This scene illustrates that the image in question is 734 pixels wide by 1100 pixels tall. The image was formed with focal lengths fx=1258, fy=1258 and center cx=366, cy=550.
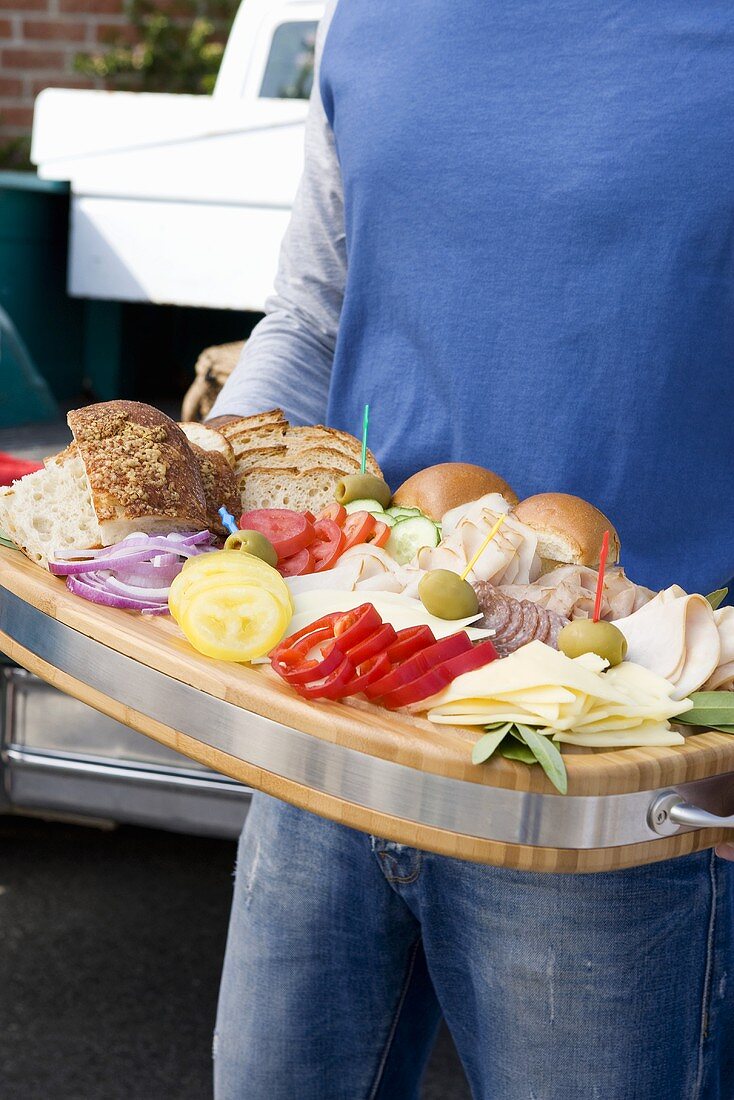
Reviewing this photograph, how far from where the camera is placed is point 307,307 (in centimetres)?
175

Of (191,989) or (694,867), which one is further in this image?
(191,989)

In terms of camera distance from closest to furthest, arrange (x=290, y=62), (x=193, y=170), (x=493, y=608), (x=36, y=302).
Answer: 1. (x=493, y=608)
2. (x=193, y=170)
3. (x=290, y=62)
4. (x=36, y=302)

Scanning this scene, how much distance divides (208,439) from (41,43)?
425 centimetres

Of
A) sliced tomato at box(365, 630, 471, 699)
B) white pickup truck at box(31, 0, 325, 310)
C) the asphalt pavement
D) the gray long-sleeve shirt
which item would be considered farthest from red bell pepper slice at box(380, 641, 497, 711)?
white pickup truck at box(31, 0, 325, 310)

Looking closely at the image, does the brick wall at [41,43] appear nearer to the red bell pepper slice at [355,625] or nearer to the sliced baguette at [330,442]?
the sliced baguette at [330,442]

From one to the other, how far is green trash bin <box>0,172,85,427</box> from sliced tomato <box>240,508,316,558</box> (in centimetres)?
258

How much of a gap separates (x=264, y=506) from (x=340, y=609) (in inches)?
14.6

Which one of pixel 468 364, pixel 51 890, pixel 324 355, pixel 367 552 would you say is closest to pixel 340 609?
pixel 367 552

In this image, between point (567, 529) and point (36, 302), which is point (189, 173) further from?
point (567, 529)

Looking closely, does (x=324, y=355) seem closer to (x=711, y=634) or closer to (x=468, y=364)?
(x=468, y=364)

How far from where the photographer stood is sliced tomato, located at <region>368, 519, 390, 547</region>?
4.37ft

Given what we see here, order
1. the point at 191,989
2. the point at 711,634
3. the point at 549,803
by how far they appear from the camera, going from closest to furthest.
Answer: the point at 549,803, the point at 711,634, the point at 191,989

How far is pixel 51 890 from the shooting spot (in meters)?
3.39

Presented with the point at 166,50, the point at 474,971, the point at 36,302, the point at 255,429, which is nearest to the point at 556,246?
the point at 255,429
